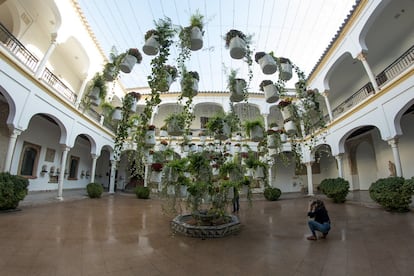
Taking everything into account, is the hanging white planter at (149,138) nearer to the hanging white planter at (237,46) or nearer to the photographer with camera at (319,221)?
the hanging white planter at (237,46)

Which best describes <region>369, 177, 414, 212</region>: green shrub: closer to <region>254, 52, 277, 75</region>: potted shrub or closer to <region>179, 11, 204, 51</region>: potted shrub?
<region>254, 52, 277, 75</region>: potted shrub

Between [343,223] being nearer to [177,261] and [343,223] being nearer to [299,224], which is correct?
[299,224]

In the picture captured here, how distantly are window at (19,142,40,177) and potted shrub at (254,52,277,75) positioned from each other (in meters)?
11.5

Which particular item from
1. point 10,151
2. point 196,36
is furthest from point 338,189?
point 10,151

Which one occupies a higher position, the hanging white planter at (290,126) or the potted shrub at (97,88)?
the potted shrub at (97,88)

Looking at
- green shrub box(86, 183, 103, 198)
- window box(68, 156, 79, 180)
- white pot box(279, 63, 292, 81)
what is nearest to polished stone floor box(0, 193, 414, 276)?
white pot box(279, 63, 292, 81)

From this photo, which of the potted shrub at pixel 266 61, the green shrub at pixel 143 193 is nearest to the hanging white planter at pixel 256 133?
the potted shrub at pixel 266 61

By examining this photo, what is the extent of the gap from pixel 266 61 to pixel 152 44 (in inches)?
77.0

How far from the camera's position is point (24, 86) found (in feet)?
23.0

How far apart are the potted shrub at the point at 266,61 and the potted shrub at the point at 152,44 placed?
1.75 meters

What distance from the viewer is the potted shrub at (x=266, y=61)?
355 centimetres

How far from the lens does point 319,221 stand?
4.32 m

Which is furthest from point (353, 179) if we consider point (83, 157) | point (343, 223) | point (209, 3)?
point (83, 157)

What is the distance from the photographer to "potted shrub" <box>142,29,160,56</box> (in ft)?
10.2
